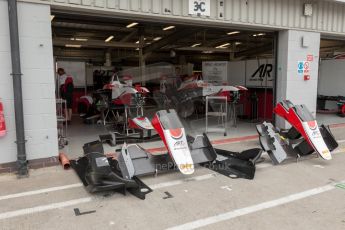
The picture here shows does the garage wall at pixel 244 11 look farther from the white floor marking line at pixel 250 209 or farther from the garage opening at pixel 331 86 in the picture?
the garage opening at pixel 331 86

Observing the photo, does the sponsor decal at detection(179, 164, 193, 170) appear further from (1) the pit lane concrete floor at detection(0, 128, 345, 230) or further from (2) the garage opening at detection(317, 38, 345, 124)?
(2) the garage opening at detection(317, 38, 345, 124)

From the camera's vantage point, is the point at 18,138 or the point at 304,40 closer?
the point at 18,138

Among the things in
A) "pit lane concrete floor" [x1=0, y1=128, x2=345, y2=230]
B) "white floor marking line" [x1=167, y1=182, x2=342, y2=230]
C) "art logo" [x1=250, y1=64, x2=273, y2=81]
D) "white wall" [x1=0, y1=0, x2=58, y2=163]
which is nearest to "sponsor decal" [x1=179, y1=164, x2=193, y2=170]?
"pit lane concrete floor" [x1=0, y1=128, x2=345, y2=230]

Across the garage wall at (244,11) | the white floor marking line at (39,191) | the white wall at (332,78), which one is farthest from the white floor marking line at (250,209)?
the white wall at (332,78)

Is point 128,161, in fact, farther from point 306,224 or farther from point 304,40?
point 304,40

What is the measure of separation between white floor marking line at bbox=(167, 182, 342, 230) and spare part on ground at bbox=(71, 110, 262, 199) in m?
0.75

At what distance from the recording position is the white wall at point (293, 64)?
292 inches

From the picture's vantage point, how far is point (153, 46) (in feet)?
53.3

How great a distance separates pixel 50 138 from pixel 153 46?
39.6 ft

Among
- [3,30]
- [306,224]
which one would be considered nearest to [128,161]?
[306,224]

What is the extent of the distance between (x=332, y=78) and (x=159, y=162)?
1065 centimetres

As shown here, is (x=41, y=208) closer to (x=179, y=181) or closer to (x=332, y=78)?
(x=179, y=181)

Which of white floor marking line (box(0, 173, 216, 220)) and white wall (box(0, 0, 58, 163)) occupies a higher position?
white wall (box(0, 0, 58, 163))

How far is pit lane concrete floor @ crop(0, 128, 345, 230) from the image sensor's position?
3.05 metres
